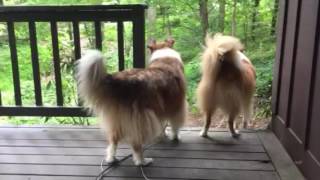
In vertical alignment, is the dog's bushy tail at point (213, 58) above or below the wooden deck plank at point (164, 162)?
above

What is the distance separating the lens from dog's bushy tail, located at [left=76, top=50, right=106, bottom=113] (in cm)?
206

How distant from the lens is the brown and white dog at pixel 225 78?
2.56m

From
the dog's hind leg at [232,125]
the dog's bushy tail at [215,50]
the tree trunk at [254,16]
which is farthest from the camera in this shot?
the tree trunk at [254,16]

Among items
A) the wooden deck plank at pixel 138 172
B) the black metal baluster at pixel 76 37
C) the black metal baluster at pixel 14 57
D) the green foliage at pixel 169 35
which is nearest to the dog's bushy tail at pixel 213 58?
the wooden deck plank at pixel 138 172

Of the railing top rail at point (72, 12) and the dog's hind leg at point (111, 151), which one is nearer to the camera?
the dog's hind leg at point (111, 151)

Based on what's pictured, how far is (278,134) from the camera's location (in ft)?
9.27

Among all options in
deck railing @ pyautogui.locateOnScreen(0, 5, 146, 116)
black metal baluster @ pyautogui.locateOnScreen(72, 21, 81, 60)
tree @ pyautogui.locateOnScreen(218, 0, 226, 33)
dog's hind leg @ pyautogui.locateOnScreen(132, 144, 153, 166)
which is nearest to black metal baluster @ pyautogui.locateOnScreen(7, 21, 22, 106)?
deck railing @ pyautogui.locateOnScreen(0, 5, 146, 116)

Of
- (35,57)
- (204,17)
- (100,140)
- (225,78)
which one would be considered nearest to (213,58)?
(225,78)

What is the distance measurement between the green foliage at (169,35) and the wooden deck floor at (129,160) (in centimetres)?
133

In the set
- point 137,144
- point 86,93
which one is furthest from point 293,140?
point 86,93

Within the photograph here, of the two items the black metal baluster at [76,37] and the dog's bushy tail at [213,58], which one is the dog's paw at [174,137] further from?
the black metal baluster at [76,37]

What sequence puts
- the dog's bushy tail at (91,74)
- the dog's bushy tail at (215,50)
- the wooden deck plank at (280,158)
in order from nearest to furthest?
the dog's bushy tail at (91,74)
the wooden deck plank at (280,158)
the dog's bushy tail at (215,50)

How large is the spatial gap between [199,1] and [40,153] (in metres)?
3.92

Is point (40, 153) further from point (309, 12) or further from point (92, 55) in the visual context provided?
point (309, 12)
